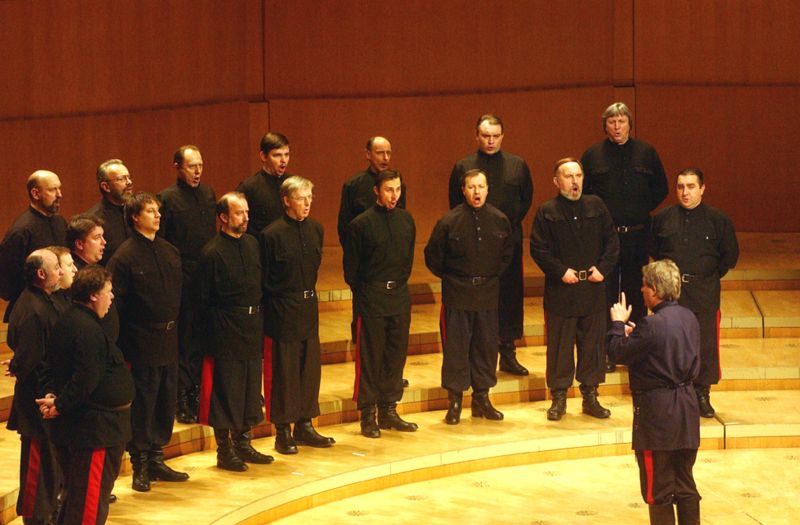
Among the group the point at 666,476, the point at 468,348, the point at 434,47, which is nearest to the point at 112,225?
the point at 468,348

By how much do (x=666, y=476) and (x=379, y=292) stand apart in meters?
1.90

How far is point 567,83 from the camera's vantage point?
382 inches

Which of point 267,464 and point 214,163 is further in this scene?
point 214,163

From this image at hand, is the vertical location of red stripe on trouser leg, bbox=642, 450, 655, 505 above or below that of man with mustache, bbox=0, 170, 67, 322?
below

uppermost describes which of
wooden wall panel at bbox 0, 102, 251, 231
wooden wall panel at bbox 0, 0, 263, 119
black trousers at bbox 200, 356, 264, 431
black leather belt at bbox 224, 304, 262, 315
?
wooden wall panel at bbox 0, 0, 263, 119

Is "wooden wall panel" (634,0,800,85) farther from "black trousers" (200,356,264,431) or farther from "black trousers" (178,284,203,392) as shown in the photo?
"black trousers" (200,356,264,431)

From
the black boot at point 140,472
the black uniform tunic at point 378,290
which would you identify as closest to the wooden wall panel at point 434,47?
the black uniform tunic at point 378,290

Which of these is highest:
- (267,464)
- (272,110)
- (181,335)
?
(272,110)

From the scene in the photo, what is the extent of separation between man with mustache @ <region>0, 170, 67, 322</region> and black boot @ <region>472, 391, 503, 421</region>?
2.20 m

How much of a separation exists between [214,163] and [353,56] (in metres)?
1.31

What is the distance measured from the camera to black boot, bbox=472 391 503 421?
6723mm

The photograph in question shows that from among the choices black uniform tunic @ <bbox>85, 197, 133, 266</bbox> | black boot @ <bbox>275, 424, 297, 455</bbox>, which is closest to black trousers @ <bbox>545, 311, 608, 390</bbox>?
black boot @ <bbox>275, 424, 297, 455</bbox>

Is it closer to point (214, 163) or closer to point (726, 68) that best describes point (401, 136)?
point (214, 163)

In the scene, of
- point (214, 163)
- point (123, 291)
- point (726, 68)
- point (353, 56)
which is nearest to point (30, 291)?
point (123, 291)
